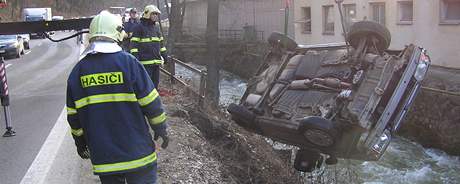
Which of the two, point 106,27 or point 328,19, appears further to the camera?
point 328,19

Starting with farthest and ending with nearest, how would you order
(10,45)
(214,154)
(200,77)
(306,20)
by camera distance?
(306,20) → (10,45) → (200,77) → (214,154)

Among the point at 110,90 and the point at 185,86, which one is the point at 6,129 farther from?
the point at 110,90

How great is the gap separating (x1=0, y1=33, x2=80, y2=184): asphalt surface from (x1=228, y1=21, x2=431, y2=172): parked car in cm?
266

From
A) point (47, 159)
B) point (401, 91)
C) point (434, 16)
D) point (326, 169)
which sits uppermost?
point (434, 16)

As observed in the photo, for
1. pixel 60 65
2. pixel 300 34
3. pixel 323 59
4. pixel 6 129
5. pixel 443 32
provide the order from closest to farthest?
pixel 323 59, pixel 6 129, pixel 443 32, pixel 60 65, pixel 300 34

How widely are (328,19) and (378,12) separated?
351 centimetres

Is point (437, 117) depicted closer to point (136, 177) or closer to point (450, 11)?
point (450, 11)

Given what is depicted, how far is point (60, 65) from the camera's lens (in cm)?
2077

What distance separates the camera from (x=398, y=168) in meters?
11.0

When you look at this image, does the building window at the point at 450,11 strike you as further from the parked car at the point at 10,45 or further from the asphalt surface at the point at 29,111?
the parked car at the point at 10,45

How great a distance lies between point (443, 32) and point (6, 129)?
1273cm

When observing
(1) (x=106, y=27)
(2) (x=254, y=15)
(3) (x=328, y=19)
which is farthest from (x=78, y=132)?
Result: (2) (x=254, y=15)

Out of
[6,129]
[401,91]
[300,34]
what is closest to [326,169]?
[401,91]

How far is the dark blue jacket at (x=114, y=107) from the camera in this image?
12.0 ft
